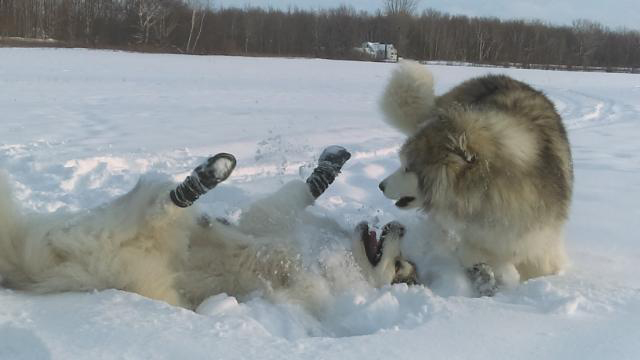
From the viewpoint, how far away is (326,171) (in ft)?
12.1

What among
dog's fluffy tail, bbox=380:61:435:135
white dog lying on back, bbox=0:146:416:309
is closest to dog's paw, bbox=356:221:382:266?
white dog lying on back, bbox=0:146:416:309

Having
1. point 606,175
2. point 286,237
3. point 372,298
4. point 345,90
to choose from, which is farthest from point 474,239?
point 345,90

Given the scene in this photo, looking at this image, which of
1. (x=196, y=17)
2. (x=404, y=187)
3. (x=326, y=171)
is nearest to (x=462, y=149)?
(x=404, y=187)

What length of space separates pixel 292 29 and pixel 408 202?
187 ft

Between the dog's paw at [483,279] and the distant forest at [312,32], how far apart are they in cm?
4602

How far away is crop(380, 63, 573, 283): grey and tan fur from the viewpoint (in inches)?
118

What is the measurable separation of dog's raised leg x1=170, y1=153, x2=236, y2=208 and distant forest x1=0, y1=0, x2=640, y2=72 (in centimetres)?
4561

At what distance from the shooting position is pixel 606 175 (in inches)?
232

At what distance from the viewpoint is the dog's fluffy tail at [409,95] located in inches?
168

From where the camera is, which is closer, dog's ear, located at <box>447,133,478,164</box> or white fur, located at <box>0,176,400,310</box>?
white fur, located at <box>0,176,400,310</box>

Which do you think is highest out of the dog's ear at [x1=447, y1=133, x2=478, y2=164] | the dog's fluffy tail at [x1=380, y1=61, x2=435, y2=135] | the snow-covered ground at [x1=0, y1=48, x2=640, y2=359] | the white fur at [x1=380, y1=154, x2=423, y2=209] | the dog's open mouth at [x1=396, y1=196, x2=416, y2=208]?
the dog's fluffy tail at [x1=380, y1=61, x2=435, y2=135]

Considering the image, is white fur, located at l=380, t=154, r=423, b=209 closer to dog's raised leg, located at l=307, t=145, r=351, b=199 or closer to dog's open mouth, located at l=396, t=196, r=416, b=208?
dog's open mouth, located at l=396, t=196, r=416, b=208

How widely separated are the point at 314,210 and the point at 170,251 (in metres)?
1.36

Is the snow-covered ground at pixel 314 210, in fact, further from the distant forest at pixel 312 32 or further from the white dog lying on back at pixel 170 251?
the distant forest at pixel 312 32
